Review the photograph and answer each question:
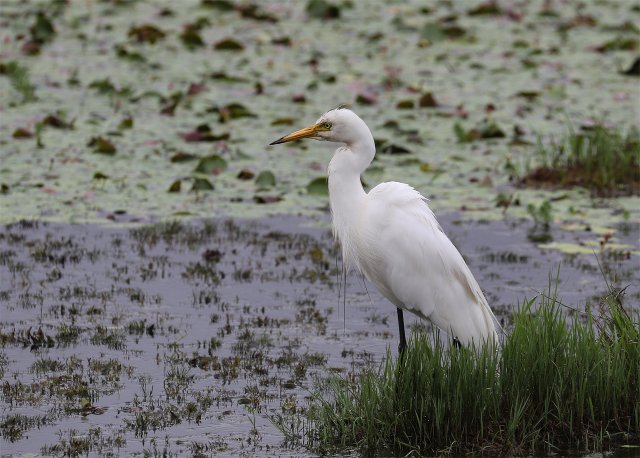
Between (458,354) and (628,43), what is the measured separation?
1324cm

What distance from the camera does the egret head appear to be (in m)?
6.92

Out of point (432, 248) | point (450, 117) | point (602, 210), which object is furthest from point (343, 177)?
point (450, 117)

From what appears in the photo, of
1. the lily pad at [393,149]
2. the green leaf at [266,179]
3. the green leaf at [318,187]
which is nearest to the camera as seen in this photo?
the green leaf at [318,187]

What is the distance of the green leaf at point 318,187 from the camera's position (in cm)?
1170

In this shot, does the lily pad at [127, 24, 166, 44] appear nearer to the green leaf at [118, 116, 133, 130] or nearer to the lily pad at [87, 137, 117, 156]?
the green leaf at [118, 116, 133, 130]

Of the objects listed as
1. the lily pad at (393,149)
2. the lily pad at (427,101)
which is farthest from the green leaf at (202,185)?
the lily pad at (427,101)

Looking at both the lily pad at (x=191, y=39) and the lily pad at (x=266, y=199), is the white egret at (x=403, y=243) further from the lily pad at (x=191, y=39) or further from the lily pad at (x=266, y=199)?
the lily pad at (x=191, y=39)

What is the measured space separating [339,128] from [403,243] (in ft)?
2.48

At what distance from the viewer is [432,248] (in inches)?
272

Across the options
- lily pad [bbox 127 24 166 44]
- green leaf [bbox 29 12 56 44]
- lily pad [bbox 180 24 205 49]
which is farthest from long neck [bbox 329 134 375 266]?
green leaf [bbox 29 12 56 44]

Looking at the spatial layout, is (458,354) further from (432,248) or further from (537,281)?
(537,281)

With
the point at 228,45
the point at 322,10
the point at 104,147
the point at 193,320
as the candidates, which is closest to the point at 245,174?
the point at 104,147

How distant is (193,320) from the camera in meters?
8.63

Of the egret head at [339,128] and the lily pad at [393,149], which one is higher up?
the egret head at [339,128]
